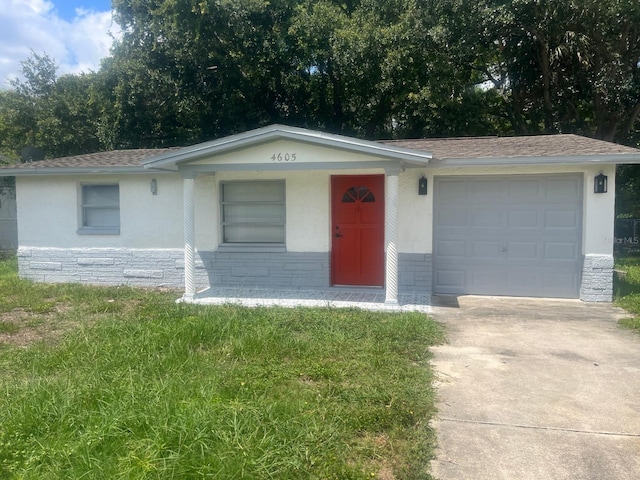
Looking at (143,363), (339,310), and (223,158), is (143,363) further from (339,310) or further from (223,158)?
(223,158)

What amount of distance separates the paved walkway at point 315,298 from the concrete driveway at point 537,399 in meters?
1.03

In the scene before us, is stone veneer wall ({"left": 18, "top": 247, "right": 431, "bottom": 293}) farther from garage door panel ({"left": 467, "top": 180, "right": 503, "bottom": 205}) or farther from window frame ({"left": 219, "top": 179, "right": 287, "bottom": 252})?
garage door panel ({"left": 467, "top": 180, "right": 503, "bottom": 205})

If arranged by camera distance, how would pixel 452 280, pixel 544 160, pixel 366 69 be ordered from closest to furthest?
pixel 544 160
pixel 452 280
pixel 366 69

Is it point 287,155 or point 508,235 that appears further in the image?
point 508,235

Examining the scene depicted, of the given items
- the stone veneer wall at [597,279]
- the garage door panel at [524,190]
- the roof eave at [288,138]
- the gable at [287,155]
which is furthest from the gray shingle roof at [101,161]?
the stone veneer wall at [597,279]

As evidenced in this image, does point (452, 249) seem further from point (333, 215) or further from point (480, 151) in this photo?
point (333, 215)

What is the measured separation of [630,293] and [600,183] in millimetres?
2275

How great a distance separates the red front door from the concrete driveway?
240cm

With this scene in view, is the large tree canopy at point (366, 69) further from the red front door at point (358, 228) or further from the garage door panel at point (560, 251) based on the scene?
the garage door panel at point (560, 251)

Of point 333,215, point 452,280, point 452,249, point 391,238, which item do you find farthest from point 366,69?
point 391,238

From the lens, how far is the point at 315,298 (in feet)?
28.1

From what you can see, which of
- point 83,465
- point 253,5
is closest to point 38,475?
point 83,465

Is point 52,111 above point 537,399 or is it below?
above

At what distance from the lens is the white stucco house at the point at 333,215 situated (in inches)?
320
